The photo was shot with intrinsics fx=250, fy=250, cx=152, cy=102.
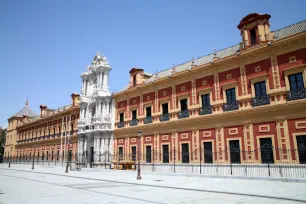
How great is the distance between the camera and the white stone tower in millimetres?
28250

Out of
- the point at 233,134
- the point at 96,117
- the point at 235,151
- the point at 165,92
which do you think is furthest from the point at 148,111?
the point at 235,151

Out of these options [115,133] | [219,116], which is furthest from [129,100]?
[219,116]

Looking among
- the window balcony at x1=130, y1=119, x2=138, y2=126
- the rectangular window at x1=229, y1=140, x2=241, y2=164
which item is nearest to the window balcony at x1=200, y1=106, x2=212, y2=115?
the rectangular window at x1=229, y1=140, x2=241, y2=164

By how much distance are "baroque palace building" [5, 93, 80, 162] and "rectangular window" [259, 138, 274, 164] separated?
2063 centimetres

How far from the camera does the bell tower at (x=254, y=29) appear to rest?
57.6ft

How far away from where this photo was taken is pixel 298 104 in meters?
14.8

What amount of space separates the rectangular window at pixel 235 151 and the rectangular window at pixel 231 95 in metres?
2.93

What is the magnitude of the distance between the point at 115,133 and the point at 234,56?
15.8 meters

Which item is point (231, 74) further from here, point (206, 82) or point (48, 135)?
point (48, 135)

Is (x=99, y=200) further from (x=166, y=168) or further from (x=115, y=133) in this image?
(x=115, y=133)

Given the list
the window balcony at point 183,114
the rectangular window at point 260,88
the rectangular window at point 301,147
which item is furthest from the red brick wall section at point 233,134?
the window balcony at point 183,114

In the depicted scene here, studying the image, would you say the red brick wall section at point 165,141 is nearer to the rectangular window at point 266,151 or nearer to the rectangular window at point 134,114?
the rectangular window at point 134,114

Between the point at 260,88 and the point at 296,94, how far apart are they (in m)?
2.39

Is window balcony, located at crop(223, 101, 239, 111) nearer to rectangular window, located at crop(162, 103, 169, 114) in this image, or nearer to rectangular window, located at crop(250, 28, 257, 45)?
rectangular window, located at crop(250, 28, 257, 45)
